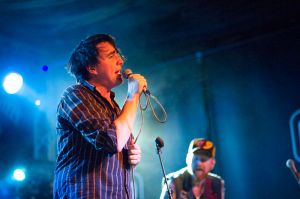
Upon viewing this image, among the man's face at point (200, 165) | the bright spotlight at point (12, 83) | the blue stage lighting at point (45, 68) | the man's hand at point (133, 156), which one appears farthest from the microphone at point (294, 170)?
the blue stage lighting at point (45, 68)

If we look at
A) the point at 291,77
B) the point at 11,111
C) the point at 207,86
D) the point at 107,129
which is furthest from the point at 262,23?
the point at 107,129

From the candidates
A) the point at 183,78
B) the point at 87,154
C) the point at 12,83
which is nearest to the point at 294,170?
the point at 87,154

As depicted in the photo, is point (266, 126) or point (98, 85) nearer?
point (98, 85)

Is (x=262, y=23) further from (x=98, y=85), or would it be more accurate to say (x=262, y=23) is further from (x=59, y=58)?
(x=98, y=85)

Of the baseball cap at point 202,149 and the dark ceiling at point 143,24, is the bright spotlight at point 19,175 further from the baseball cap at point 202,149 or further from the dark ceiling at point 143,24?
the baseball cap at point 202,149

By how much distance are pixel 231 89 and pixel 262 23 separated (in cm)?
105

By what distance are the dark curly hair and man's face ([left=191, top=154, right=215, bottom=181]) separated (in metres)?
2.52

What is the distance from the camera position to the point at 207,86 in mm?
6105

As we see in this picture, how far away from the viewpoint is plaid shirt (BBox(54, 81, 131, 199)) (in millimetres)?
1735

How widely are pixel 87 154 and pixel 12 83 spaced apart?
179 inches

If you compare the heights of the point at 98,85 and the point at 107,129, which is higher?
the point at 98,85

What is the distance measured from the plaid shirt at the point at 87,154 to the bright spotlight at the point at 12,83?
14.0 feet

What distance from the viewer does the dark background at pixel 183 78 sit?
5.17m

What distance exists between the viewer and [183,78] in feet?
20.8
